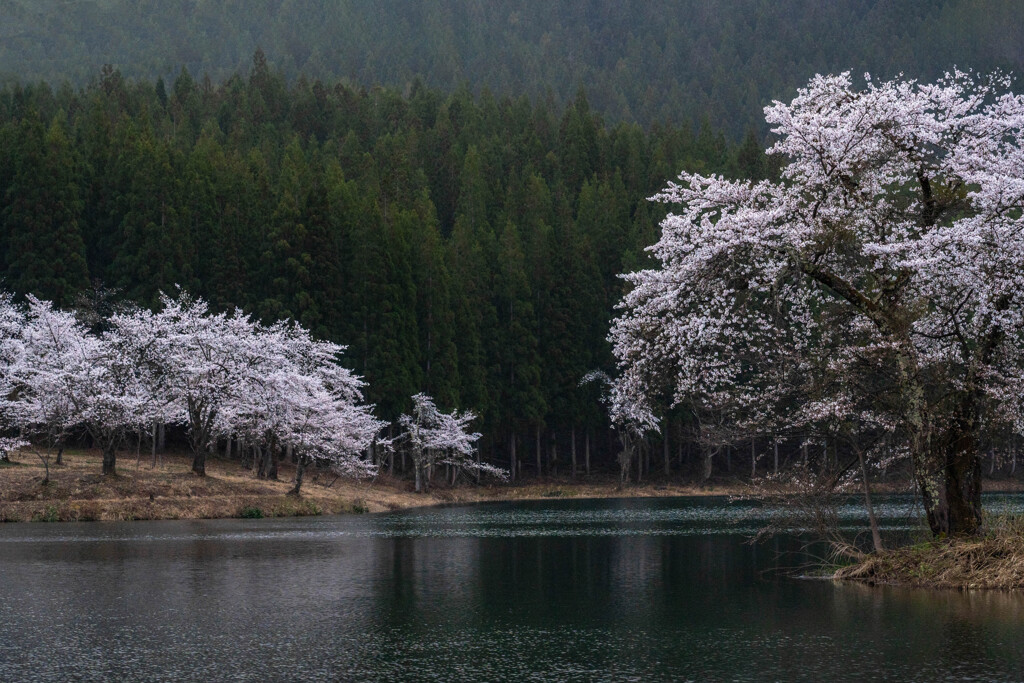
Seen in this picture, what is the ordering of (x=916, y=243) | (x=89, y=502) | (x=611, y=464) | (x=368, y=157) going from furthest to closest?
(x=368, y=157), (x=611, y=464), (x=89, y=502), (x=916, y=243)

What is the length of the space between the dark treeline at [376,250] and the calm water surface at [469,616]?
35.7 m

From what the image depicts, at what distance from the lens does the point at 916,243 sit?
21.9m

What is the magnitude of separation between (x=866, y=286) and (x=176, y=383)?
38587 millimetres

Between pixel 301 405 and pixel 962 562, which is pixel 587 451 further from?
pixel 962 562

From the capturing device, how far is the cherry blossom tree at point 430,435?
70.7 meters

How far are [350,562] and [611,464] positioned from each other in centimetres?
6698

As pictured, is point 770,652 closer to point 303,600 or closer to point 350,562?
point 303,600

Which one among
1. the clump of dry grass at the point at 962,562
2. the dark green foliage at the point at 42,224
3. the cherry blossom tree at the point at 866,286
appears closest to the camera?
the clump of dry grass at the point at 962,562

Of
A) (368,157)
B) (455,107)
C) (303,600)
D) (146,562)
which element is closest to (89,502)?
(146,562)

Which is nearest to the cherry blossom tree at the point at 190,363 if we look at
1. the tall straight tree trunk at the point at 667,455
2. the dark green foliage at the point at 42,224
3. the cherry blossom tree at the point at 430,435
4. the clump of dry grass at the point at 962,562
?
the dark green foliage at the point at 42,224

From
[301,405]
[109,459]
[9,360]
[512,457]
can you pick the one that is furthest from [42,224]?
[512,457]

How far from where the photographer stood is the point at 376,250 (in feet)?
243

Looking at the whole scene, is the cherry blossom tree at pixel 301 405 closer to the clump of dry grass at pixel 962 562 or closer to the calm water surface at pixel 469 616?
the calm water surface at pixel 469 616

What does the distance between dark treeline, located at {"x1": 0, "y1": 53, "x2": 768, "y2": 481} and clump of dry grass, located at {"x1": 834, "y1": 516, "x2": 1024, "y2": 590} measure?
49474 millimetres
